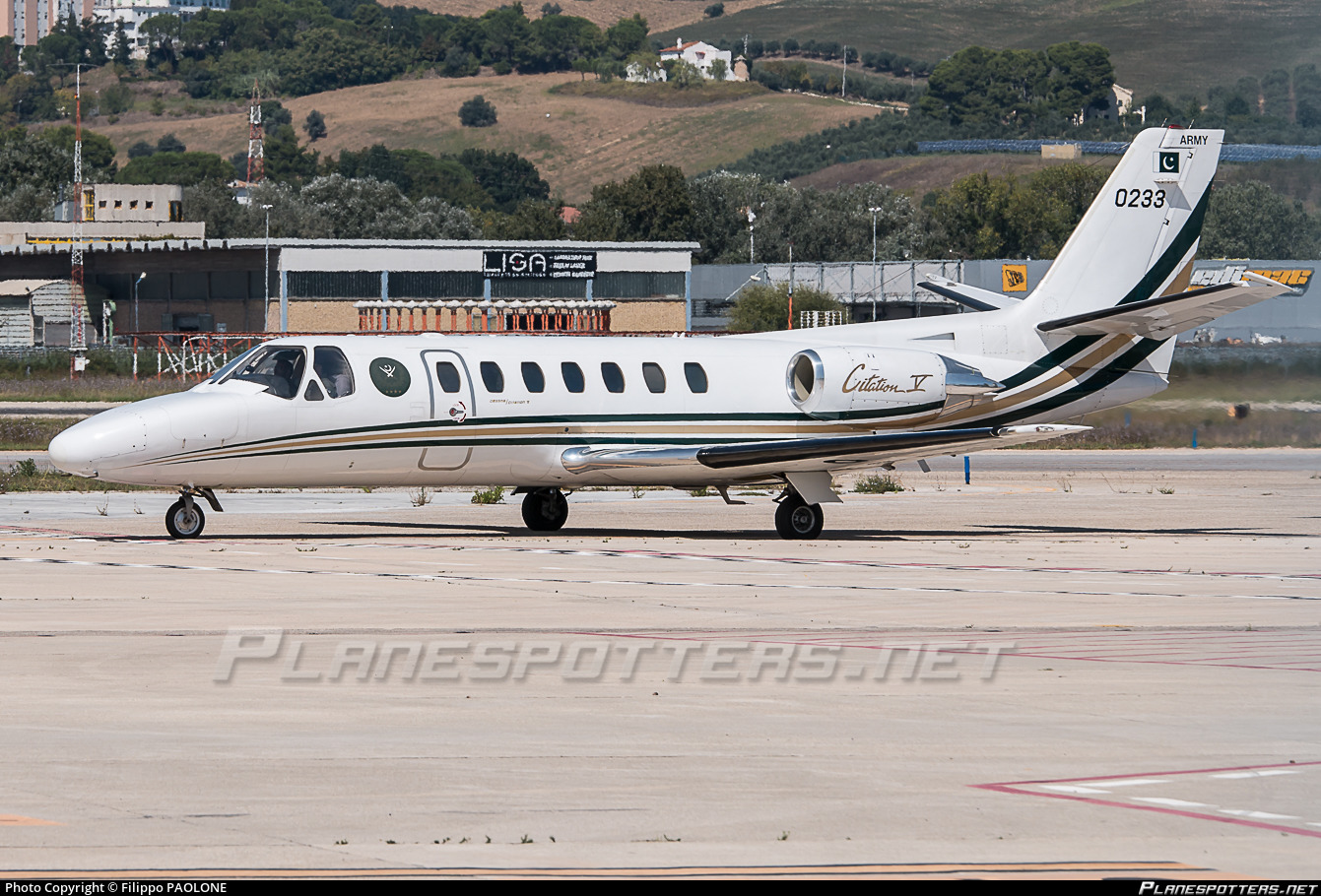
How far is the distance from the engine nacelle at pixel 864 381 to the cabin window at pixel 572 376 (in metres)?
3.63

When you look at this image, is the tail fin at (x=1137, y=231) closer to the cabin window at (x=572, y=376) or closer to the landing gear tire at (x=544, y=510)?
the cabin window at (x=572, y=376)

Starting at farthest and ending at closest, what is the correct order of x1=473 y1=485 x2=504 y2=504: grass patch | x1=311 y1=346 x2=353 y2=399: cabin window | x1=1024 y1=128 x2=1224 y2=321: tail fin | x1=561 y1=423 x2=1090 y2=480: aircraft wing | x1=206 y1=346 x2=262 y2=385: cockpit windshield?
x1=473 y1=485 x2=504 y2=504: grass patch, x1=1024 y1=128 x2=1224 y2=321: tail fin, x1=561 y1=423 x2=1090 y2=480: aircraft wing, x1=311 y1=346 x2=353 y2=399: cabin window, x1=206 y1=346 x2=262 y2=385: cockpit windshield

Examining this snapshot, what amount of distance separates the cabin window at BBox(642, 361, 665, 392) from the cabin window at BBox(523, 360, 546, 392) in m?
1.86

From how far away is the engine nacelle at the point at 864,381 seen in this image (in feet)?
97.7

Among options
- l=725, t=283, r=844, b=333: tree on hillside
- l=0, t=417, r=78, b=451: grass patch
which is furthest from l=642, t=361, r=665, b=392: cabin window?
l=725, t=283, r=844, b=333: tree on hillside

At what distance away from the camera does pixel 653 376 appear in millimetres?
29609

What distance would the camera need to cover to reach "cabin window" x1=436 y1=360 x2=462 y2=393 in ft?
91.7

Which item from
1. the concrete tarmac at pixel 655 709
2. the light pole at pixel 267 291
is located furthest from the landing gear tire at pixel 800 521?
the light pole at pixel 267 291

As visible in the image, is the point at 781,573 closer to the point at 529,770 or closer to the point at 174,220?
the point at 529,770

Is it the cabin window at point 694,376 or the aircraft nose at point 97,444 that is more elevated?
the cabin window at point 694,376

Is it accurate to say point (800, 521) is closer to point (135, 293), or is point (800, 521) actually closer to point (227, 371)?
point (227, 371)

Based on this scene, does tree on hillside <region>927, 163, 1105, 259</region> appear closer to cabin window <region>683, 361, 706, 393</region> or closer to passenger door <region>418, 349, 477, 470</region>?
cabin window <region>683, 361, 706, 393</region>

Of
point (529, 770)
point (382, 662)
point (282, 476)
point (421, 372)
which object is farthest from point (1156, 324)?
point (529, 770)

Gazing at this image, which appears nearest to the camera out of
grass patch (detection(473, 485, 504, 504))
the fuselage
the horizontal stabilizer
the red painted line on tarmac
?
the red painted line on tarmac
